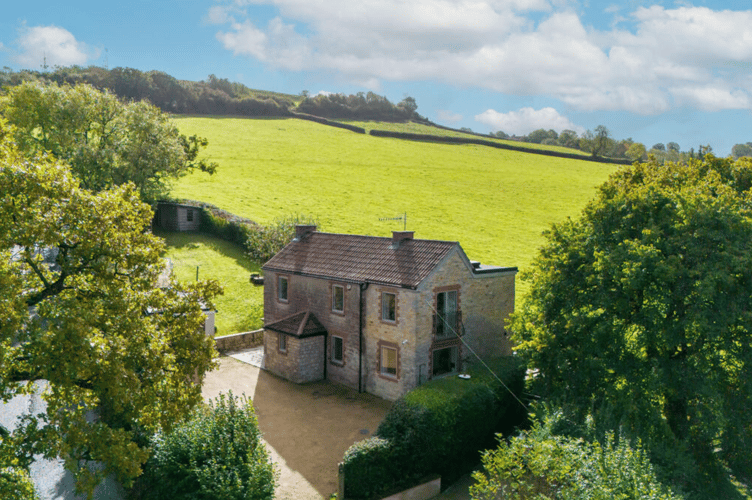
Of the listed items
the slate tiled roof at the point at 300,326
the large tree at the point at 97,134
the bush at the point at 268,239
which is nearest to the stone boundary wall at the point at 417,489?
the slate tiled roof at the point at 300,326

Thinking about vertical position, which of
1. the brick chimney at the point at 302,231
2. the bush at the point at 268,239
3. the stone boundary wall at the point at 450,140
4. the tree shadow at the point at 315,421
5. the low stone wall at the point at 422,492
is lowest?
the low stone wall at the point at 422,492

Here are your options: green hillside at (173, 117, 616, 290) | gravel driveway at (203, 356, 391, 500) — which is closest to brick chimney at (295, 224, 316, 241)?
gravel driveway at (203, 356, 391, 500)

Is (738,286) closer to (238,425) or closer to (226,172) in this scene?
(238,425)

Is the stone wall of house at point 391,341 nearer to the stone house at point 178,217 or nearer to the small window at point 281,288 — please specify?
the small window at point 281,288

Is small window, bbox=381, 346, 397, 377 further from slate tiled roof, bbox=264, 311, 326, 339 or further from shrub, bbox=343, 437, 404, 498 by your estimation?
shrub, bbox=343, 437, 404, 498

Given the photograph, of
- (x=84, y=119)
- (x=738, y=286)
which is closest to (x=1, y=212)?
(x=738, y=286)

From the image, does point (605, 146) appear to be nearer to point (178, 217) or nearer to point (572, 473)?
point (178, 217)
